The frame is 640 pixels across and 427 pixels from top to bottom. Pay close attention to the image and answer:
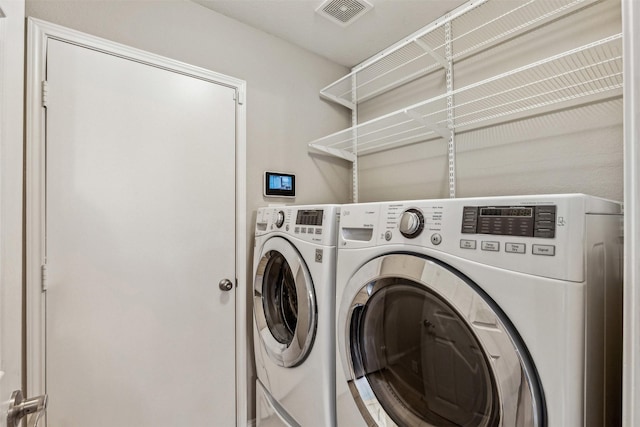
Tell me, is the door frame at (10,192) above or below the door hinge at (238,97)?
below

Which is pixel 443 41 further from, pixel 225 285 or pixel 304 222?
pixel 225 285

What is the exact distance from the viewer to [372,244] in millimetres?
1012

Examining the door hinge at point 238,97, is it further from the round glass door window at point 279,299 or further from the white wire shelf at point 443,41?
the round glass door window at point 279,299

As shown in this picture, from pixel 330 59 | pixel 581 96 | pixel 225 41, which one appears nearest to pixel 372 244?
pixel 581 96

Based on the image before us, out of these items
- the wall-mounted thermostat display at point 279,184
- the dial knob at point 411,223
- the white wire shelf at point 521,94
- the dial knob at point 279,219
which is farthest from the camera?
the wall-mounted thermostat display at point 279,184

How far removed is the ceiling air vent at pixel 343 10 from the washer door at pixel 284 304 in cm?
128

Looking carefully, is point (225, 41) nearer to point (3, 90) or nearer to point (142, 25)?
point (142, 25)

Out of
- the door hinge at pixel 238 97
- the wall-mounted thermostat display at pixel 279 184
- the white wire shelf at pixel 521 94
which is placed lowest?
the wall-mounted thermostat display at pixel 279 184

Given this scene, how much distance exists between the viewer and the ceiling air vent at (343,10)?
5.13 feet


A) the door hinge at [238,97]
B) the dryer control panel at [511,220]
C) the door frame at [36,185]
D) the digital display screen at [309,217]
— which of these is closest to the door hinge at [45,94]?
the door frame at [36,185]

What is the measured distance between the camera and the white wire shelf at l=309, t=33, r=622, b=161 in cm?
114

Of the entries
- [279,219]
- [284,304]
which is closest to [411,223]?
[279,219]

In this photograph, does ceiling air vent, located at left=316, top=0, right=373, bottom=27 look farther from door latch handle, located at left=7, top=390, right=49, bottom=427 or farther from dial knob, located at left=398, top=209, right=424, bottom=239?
door latch handle, located at left=7, top=390, right=49, bottom=427

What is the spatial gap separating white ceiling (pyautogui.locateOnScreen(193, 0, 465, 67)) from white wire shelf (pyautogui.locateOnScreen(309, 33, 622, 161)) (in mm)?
516
